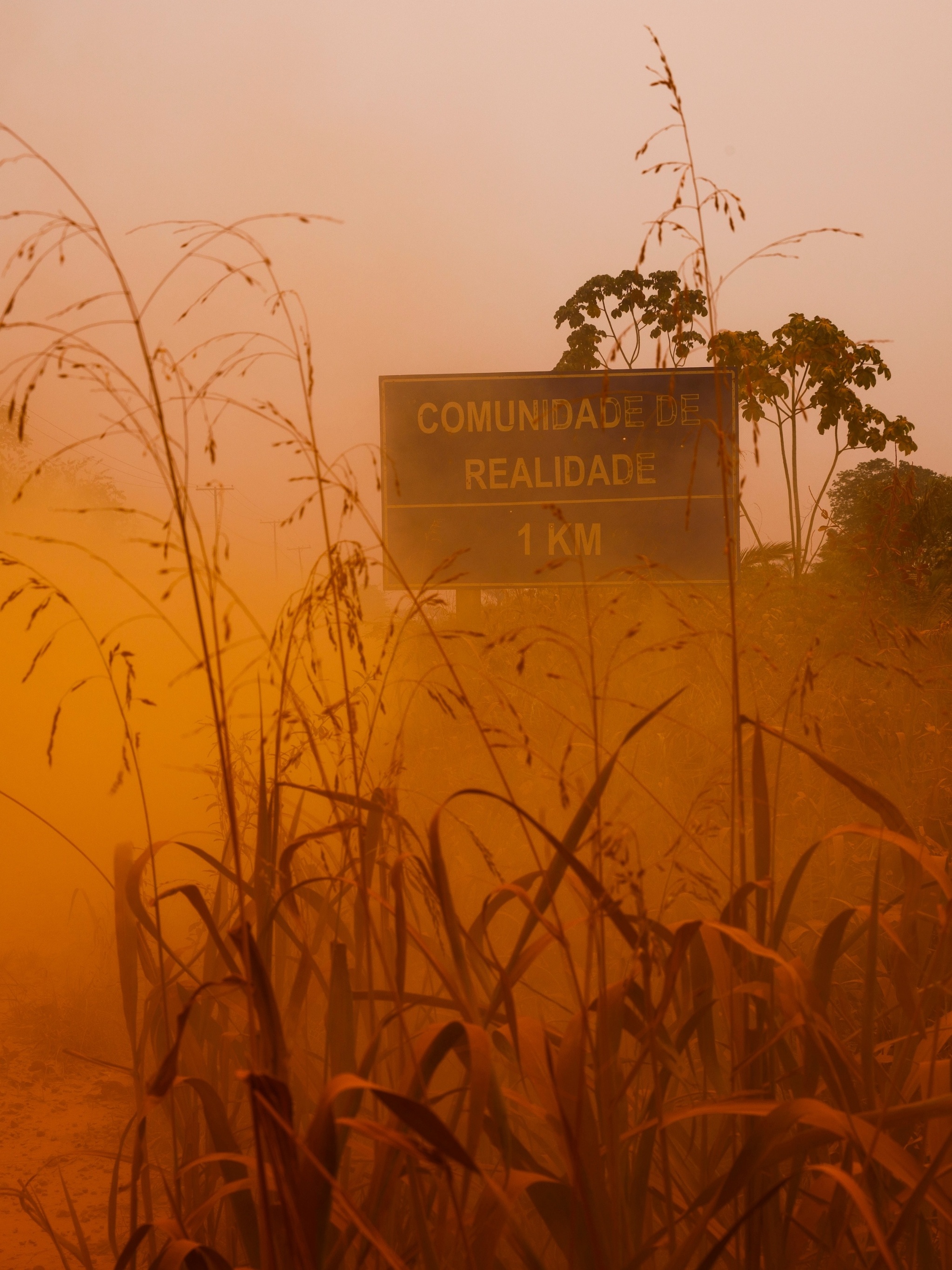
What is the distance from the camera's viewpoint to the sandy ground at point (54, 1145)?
1501 millimetres

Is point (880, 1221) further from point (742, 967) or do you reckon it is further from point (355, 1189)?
point (355, 1189)

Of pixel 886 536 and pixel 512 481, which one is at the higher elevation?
pixel 512 481

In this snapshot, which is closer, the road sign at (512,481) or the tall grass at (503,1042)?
the tall grass at (503,1042)

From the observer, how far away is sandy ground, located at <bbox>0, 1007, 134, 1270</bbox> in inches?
59.1

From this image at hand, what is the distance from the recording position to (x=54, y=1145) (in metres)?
1.88

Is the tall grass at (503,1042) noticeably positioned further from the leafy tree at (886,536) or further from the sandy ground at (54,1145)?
the leafy tree at (886,536)

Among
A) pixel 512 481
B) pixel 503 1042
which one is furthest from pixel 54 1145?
pixel 512 481

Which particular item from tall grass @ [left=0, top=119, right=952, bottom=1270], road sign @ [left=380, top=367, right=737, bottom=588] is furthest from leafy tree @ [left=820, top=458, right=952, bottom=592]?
road sign @ [left=380, top=367, right=737, bottom=588]

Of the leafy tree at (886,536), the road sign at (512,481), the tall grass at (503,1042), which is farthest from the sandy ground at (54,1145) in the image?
the road sign at (512,481)

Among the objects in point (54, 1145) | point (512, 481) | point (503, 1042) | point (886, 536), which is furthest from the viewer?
point (512, 481)

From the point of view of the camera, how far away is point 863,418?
7758 millimetres

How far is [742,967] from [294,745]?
0.98 meters

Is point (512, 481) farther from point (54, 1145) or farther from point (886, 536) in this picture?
point (54, 1145)

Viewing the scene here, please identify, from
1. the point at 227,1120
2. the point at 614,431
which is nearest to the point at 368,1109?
the point at 227,1120
